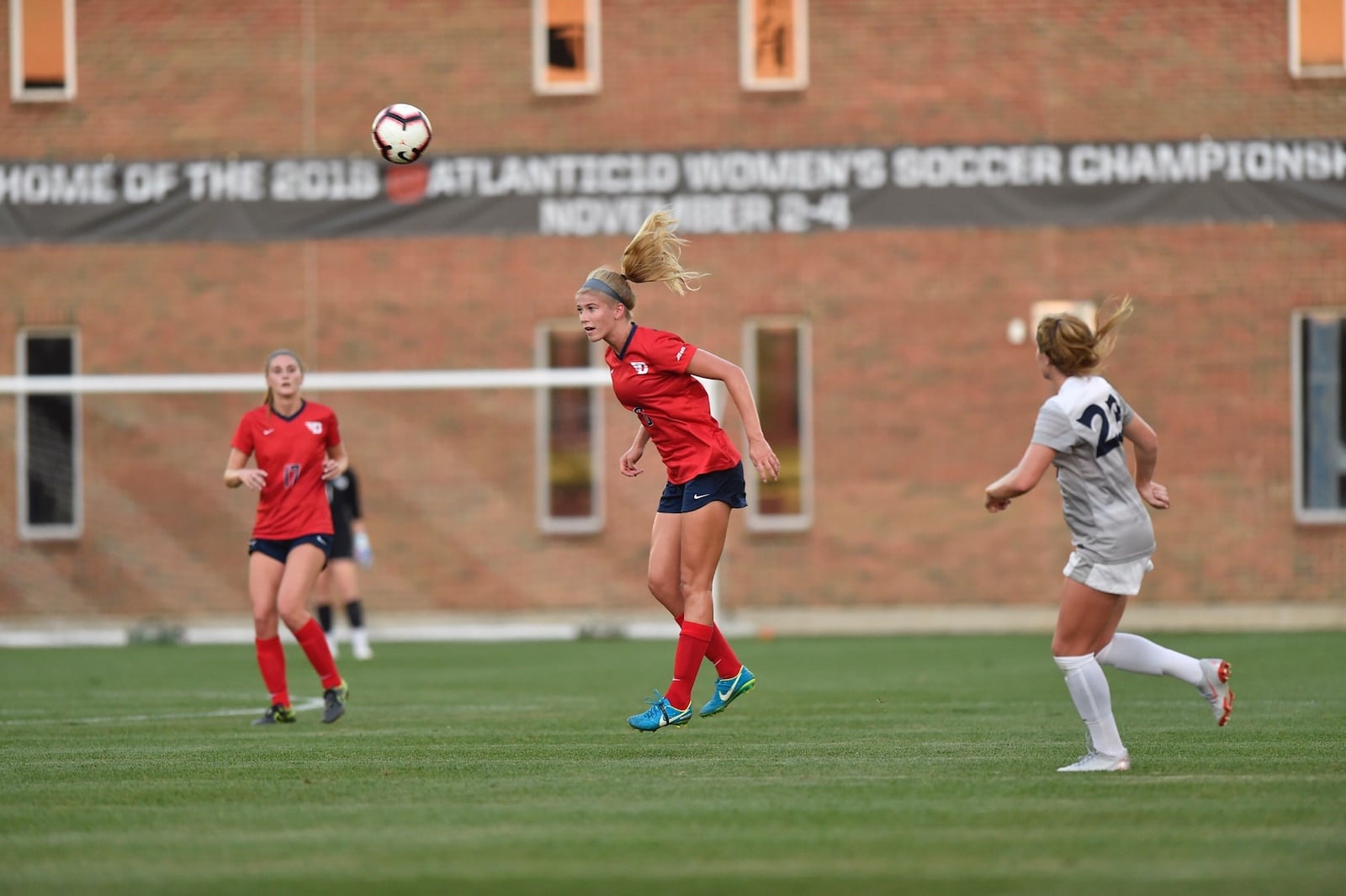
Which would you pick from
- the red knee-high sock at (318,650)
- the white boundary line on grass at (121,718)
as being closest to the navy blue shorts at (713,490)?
the red knee-high sock at (318,650)

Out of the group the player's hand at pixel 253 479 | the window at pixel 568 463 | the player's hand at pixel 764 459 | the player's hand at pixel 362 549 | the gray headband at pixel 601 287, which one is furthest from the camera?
the window at pixel 568 463

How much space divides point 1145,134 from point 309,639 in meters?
15.1

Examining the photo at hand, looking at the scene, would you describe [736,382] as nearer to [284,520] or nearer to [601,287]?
[601,287]

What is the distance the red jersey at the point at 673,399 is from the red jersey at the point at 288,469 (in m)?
2.61

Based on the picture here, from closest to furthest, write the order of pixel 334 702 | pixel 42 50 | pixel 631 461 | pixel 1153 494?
pixel 1153 494
pixel 631 461
pixel 334 702
pixel 42 50

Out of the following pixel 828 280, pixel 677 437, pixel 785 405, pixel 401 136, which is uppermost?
pixel 401 136

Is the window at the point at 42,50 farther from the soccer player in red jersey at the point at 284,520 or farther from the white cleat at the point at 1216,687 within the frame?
the white cleat at the point at 1216,687

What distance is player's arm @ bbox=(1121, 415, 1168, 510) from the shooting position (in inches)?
299

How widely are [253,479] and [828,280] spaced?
13192 mm

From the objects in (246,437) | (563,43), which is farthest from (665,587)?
(563,43)

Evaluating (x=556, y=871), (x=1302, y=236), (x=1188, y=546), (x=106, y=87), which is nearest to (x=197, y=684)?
(x=556, y=871)

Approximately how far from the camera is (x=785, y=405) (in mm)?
22891

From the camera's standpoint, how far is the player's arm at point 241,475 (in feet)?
34.3

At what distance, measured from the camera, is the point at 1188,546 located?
73.7 feet
